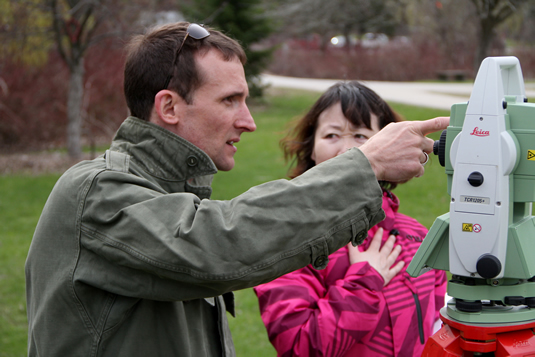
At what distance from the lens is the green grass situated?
4.69 m

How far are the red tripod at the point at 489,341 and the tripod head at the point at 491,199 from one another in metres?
0.02

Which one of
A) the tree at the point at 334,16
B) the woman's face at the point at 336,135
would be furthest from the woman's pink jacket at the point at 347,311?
the tree at the point at 334,16

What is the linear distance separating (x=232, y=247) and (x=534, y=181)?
0.77 m

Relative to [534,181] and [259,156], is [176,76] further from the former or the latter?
[259,156]

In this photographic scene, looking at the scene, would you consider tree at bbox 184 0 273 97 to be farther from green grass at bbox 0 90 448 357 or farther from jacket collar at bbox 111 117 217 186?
jacket collar at bbox 111 117 217 186

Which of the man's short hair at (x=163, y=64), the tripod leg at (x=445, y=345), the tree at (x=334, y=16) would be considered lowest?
the tripod leg at (x=445, y=345)

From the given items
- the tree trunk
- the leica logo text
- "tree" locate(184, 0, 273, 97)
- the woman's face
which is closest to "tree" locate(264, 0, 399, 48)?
"tree" locate(184, 0, 273, 97)

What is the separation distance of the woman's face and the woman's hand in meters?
0.40

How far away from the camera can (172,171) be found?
178 centimetres

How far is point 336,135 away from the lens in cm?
251

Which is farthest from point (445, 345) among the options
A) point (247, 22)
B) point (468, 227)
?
point (247, 22)

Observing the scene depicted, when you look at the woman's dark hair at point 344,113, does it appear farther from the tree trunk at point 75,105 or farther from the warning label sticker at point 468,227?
the tree trunk at point 75,105

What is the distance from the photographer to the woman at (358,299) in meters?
2.06

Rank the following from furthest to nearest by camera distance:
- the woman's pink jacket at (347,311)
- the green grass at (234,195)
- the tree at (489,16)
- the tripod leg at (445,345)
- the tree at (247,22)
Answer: the tree at (247,22) → the tree at (489,16) → the green grass at (234,195) → the woman's pink jacket at (347,311) → the tripod leg at (445,345)
